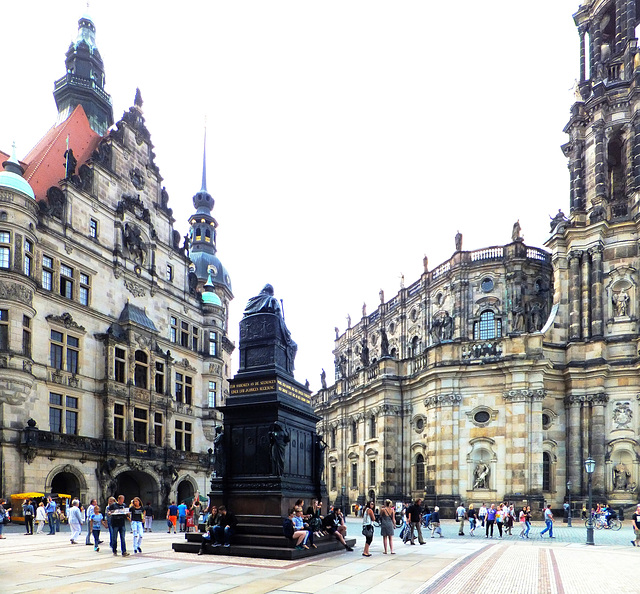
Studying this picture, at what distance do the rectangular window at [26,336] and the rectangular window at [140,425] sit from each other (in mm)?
10168

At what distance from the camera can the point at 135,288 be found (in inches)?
1789

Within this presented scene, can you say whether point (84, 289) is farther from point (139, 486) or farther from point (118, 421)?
point (139, 486)

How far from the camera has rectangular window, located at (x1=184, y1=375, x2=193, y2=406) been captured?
164 feet

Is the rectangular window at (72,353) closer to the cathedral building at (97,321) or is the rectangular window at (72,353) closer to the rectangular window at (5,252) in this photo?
the cathedral building at (97,321)

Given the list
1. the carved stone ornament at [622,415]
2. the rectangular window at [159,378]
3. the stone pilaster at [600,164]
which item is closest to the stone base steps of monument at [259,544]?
the rectangular window at [159,378]

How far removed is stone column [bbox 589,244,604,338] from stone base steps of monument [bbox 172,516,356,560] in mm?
32627

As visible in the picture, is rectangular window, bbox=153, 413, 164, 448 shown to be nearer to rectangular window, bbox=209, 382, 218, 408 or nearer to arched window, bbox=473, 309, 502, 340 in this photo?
rectangular window, bbox=209, 382, 218, 408

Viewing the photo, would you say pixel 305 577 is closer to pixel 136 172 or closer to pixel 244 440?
pixel 244 440

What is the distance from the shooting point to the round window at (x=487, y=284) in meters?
52.8

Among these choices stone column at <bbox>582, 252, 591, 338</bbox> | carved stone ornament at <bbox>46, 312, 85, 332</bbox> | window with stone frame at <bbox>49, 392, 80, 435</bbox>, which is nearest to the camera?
window with stone frame at <bbox>49, 392, 80, 435</bbox>

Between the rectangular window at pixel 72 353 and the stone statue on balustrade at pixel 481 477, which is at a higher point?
the rectangular window at pixel 72 353

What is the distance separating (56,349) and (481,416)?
27335 mm

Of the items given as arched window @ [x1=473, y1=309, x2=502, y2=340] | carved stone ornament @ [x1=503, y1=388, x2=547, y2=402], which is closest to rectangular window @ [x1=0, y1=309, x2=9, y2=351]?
carved stone ornament @ [x1=503, y1=388, x2=547, y2=402]

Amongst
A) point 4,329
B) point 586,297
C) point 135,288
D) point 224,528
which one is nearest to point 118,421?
point 135,288
